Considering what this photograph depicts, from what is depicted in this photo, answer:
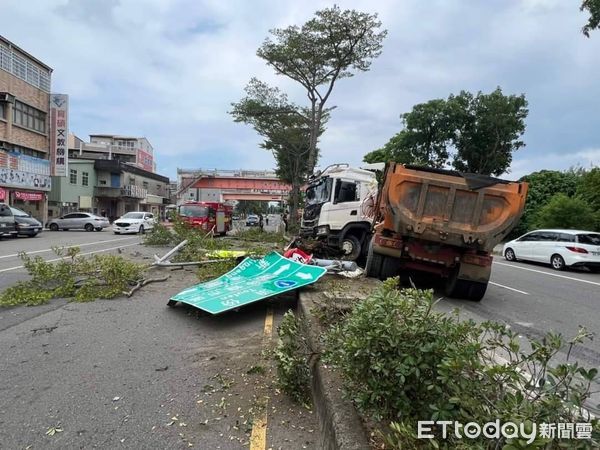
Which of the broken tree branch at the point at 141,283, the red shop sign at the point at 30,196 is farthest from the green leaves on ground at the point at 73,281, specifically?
the red shop sign at the point at 30,196

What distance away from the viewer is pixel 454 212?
8422mm

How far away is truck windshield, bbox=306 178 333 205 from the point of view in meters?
13.5

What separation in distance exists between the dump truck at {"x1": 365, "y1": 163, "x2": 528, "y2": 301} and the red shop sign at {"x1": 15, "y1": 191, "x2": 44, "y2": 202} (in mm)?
33124

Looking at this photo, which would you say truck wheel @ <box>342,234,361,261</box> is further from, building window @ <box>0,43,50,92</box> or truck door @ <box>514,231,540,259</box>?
building window @ <box>0,43,50,92</box>

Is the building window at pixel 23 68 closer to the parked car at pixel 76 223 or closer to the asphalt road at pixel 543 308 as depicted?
the parked car at pixel 76 223

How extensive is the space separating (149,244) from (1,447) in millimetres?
17064

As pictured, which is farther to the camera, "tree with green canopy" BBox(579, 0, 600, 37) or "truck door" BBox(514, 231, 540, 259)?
"truck door" BBox(514, 231, 540, 259)

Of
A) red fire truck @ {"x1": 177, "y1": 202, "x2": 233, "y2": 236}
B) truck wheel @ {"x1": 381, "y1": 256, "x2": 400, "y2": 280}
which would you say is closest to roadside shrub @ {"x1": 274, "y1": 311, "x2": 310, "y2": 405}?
truck wheel @ {"x1": 381, "y1": 256, "x2": 400, "y2": 280}

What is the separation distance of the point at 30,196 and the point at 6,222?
1304 centimetres

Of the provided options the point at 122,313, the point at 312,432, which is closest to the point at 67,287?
the point at 122,313

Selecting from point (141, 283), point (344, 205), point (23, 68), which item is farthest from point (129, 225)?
point (141, 283)

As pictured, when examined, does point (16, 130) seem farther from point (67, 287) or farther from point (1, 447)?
point (1, 447)

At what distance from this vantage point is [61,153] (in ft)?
121

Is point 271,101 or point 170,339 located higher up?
point 271,101
